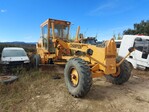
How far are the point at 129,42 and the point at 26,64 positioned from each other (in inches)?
241

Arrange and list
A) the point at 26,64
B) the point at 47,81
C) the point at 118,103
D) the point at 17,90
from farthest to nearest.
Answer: the point at 26,64
the point at 47,81
the point at 17,90
the point at 118,103

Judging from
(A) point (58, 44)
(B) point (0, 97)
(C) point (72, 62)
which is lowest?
(B) point (0, 97)

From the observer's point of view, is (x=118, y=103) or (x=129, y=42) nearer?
(x=118, y=103)

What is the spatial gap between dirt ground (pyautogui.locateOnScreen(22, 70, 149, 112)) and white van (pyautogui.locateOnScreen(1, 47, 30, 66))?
3464 millimetres

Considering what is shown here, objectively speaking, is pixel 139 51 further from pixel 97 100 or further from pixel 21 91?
pixel 21 91

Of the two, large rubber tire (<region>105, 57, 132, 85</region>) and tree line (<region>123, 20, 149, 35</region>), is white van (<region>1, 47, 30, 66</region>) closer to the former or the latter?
large rubber tire (<region>105, 57, 132, 85</region>)

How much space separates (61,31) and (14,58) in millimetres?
3080

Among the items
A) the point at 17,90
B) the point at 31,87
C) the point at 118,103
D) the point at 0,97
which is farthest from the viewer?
the point at 31,87

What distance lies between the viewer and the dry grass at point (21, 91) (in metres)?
4.89

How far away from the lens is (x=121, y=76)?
20.7ft

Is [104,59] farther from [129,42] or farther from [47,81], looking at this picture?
[129,42]

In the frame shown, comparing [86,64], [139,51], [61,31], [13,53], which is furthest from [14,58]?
[139,51]

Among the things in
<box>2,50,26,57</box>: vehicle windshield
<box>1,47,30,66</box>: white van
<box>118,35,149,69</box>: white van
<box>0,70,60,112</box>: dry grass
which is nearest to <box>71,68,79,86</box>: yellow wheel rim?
<box>0,70,60,112</box>: dry grass

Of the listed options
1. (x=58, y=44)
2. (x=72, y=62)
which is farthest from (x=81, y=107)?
(x=58, y=44)
